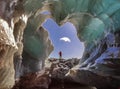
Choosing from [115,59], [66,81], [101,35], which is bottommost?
[66,81]

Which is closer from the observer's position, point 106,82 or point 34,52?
point 106,82

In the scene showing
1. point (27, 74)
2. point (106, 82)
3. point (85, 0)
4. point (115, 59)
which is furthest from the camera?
point (27, 74)

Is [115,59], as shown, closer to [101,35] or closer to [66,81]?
[101,35]

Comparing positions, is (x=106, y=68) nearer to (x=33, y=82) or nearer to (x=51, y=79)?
(x=33, y=82)

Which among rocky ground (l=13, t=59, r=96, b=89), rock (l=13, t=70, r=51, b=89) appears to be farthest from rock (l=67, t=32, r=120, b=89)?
rock (l=13, t=70, r=51, b=89)

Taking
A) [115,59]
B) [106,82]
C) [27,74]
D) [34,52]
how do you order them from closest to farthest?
[115,59]
[106,82]
[27,74]
[34,52]

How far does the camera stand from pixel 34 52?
343 inches

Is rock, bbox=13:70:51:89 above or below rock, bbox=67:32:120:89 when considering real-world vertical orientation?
below

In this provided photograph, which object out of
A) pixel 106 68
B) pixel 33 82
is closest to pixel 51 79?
pixel 33 82

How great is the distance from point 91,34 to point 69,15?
41.7 inches

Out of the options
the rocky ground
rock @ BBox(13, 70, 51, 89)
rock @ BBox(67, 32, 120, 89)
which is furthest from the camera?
the rocky ground

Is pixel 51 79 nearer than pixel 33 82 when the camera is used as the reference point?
No

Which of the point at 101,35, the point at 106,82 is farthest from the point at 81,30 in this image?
the point at 106,82

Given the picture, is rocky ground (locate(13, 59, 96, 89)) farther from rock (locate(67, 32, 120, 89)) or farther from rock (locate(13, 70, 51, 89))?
rock (locate(67, 32, 120, 89))
